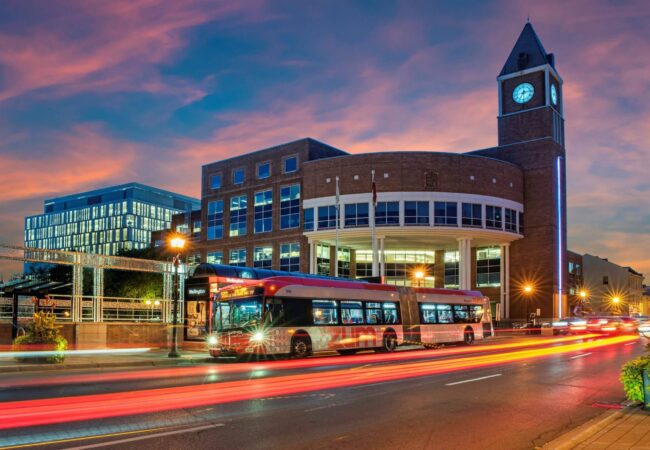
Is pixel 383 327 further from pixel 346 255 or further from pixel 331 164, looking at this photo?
pixel 346 255

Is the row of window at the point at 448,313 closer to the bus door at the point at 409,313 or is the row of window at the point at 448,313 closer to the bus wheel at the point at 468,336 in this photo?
the bus wheel at the point at 468,336

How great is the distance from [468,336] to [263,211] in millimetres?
43245

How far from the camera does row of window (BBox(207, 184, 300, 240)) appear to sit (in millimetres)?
73625

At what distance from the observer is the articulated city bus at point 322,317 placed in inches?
998

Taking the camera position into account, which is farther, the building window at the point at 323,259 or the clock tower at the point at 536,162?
the clock tower at the point at 536,162

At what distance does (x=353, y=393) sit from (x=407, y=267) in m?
65.3

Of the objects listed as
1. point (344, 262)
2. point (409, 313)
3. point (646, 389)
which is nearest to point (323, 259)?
point (344, 262)

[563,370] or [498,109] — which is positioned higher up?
[498,109]

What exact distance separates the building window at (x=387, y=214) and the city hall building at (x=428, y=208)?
12cm

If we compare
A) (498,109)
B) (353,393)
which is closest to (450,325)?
(353,393)

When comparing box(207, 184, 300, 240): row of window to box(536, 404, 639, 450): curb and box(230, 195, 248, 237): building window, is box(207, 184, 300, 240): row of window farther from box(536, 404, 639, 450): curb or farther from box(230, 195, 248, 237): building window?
box(536, 404, 639, 450): curb

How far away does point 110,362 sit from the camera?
72.2 ft

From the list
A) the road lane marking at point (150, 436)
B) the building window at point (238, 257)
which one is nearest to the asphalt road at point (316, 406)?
the road lane marking at point (150, 436)

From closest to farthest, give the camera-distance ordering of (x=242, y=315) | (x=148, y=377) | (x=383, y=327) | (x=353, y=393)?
(x=353, y=393)
(x=148, y=377)
(x=242, y=315)
(x=383, y=327)
